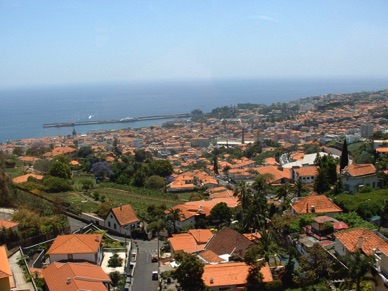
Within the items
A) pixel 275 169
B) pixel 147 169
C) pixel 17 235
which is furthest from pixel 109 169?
pixel 17 235

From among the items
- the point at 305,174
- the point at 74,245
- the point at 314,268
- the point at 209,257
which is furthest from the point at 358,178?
the point at 74,245

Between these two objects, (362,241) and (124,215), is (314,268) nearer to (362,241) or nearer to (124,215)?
(362,241)

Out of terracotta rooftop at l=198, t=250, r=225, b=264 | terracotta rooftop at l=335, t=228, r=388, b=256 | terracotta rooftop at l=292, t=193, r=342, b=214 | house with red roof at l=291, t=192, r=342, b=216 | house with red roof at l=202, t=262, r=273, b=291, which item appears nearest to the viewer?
terracotta rooftop at l=335, t=228, r=388, b=256

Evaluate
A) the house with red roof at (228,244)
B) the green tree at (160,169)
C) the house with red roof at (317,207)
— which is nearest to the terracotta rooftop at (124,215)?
the house with red roof at (228,244)

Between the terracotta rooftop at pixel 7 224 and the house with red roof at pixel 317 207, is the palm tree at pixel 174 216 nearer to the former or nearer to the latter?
the house with red roof at pixel 317 207

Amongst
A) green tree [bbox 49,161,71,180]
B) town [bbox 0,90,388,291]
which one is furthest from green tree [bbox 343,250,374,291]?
green tree [bbox 49,161,71,180]

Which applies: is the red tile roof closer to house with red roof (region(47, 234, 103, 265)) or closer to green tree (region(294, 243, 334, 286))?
house with red roof (region(47, 234, 103, 265))
